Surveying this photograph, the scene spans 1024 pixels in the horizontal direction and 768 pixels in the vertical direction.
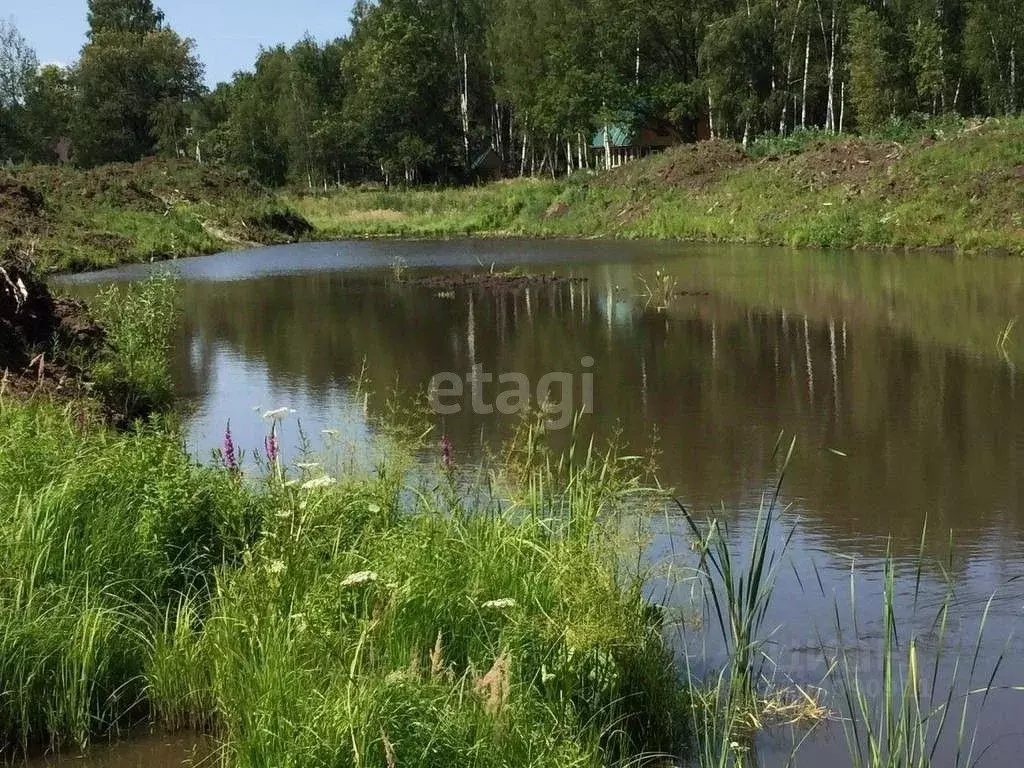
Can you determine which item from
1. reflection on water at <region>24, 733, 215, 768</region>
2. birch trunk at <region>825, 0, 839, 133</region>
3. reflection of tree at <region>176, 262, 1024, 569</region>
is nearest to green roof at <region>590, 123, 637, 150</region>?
birch trunk at <region>825, 0, 839, 133</region>

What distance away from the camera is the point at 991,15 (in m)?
45.8

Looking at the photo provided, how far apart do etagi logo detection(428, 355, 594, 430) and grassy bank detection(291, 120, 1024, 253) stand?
16.7m

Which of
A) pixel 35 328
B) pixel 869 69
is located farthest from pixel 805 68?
pixel 35 328

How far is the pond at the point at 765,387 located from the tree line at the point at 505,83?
2495cm

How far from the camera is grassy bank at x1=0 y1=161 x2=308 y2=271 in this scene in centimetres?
3000

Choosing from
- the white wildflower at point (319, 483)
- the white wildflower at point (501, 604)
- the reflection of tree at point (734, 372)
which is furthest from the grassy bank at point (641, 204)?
the white wildflower at point (501, 604)

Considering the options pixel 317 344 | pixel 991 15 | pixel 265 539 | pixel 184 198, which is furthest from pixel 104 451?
pixel 991 15

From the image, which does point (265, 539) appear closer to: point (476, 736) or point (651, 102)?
point (476, 736)

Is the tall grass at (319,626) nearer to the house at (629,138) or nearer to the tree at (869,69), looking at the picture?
the tree at (869,69)

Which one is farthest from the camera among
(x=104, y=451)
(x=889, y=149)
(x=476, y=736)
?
(x=889, y=149)

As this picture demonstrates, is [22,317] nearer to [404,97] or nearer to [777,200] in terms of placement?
[777,200]

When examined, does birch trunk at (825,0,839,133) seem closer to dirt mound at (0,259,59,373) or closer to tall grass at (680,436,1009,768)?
dirt mound at (0,259,59,373)

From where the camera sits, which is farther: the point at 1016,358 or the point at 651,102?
the point at 651,102

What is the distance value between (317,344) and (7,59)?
66.8m
